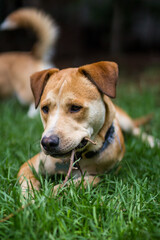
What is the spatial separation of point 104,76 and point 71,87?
34 cm

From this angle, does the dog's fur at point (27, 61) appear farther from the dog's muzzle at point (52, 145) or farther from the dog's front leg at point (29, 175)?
the dog's muzzle at point (52, 145)

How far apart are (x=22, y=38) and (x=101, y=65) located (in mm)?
8932

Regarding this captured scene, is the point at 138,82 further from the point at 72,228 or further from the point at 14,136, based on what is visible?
the point at 72,228

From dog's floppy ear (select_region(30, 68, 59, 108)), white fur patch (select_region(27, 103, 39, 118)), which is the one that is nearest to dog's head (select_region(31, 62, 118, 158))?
dog's floppy ear (select_region(30, 68, 59, 108))

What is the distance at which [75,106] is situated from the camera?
2473 mm

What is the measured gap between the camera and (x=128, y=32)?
553 inches

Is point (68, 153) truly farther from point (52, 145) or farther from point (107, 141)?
point (107, 141)

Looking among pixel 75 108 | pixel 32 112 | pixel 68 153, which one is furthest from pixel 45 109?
pixel 32 112

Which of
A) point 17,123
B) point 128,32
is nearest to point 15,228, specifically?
point 17,123

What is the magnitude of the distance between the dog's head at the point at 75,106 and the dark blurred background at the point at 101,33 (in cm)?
779

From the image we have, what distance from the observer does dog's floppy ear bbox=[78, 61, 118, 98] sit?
255 cm

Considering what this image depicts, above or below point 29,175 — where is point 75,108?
above

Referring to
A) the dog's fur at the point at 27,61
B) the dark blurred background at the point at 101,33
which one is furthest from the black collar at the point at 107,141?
the dark blurred background at the point at 101,33

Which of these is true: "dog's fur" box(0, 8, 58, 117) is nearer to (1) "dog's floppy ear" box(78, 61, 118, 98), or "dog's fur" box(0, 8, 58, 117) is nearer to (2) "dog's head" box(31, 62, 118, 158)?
(2) "dog's head" box(31, 62, 118, 158)
